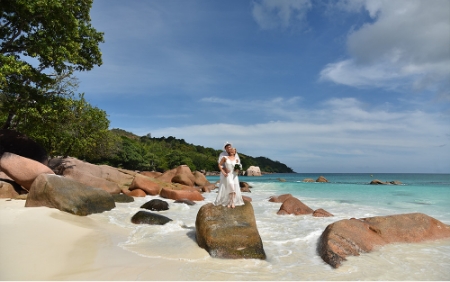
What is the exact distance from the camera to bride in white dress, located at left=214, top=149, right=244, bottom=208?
8.16 meters

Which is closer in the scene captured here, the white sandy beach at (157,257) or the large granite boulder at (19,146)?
the white sandy beach at (157,257)

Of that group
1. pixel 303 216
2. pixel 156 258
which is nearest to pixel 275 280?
pixel 156 258

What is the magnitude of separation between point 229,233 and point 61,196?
20.9 feet

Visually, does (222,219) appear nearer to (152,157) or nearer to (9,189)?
(9,189)

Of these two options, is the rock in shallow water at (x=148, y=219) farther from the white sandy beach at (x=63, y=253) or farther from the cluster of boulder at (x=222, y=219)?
the white sandy beach at (x=63, y=253)

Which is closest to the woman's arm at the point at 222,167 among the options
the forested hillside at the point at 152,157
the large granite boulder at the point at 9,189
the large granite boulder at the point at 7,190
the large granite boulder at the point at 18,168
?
the large granite boulder at the point at 18,168

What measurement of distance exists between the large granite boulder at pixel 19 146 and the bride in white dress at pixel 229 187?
11923mm

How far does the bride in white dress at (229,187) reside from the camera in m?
8.16

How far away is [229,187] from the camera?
8180 mm

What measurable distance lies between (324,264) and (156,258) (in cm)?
358

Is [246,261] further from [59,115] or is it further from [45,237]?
[59,115]

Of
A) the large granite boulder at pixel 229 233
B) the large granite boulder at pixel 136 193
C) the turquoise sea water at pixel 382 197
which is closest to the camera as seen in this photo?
the large granite boulder at pixel 229 233

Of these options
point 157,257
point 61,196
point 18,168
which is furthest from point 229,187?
point 18,168

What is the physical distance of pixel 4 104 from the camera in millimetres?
14156
